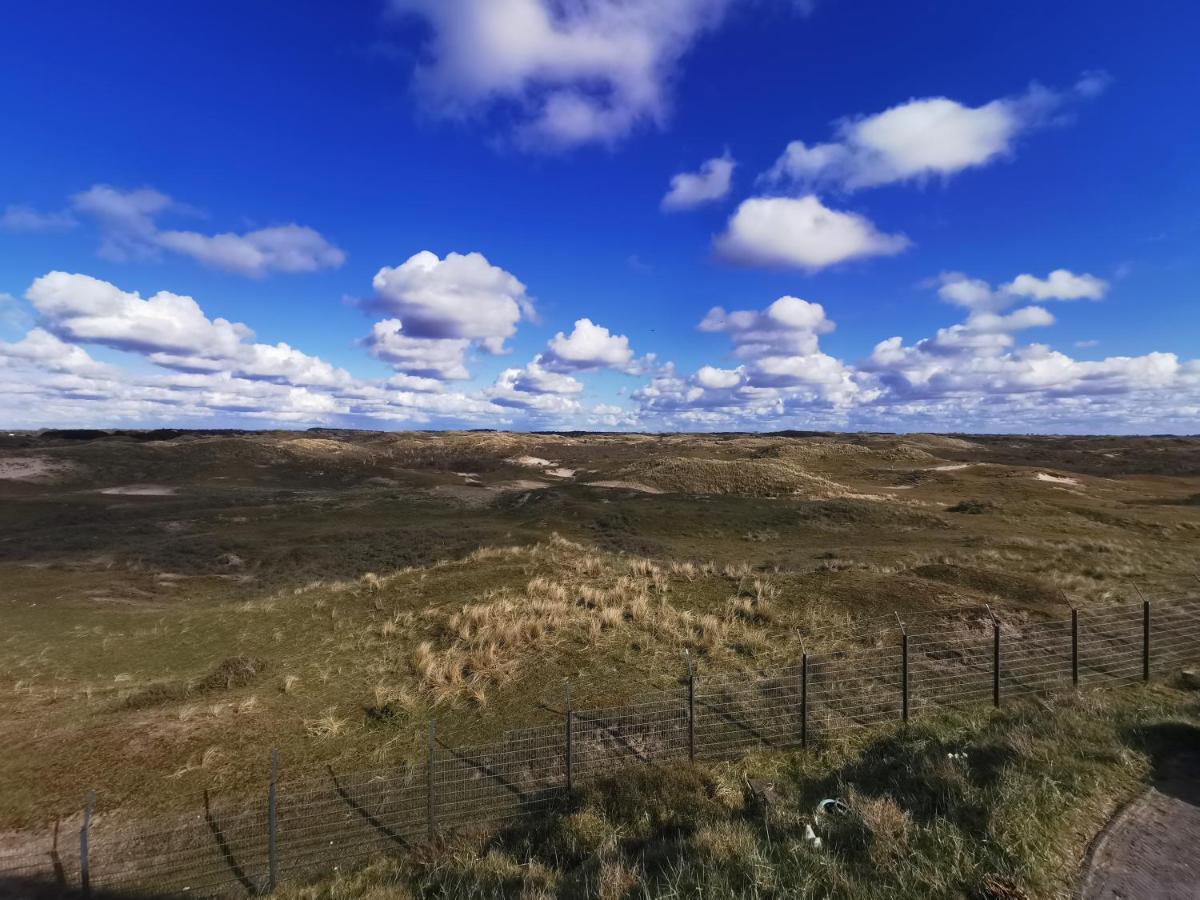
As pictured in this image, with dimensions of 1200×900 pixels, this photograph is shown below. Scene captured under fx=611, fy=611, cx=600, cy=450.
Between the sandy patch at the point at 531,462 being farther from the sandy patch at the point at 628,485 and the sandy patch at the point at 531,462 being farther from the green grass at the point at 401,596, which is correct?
the green grass at the point at 401,596

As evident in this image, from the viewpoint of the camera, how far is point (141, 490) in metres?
61.9

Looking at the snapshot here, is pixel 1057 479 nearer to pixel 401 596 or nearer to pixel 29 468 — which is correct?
pixel 401 596

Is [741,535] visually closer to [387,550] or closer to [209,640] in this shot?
[387,550]

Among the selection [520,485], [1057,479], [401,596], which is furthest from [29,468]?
[1057,479]

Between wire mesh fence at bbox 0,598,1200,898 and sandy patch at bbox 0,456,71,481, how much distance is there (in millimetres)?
77111

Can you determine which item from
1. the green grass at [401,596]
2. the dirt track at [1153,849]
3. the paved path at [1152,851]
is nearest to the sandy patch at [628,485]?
the green grass at [401,596]

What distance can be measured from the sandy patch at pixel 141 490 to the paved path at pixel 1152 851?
69953mm

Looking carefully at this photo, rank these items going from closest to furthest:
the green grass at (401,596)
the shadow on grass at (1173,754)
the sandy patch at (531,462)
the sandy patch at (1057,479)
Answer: the shadow on grass at (1173,754) < the green grass at (401,596) < the sandy patch at (1057,479) < the sandy patch at (531,462)

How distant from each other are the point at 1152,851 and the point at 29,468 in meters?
94.7

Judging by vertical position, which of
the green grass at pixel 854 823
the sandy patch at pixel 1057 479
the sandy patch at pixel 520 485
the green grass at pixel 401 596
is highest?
the green grass at pixel 854 823

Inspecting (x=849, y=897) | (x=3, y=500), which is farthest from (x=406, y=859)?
(x=3, y=500)

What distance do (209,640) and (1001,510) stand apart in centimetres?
4832

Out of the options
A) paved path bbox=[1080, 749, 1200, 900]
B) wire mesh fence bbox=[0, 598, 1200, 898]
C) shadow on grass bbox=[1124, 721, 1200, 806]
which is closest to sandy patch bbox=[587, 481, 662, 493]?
wire mesh fence bbox=[0, 598, 1200, 898]

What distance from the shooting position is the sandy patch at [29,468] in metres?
66.6
